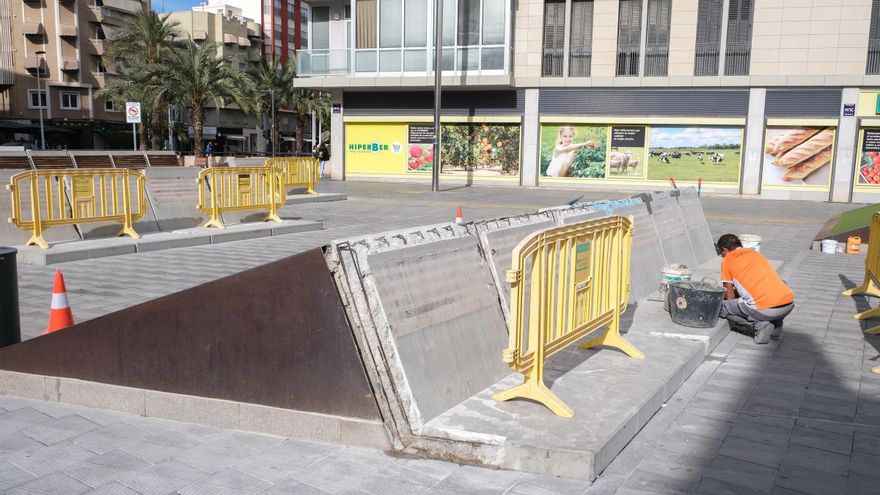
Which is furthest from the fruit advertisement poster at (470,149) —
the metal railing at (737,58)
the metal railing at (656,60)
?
the metal railing at (737,58)

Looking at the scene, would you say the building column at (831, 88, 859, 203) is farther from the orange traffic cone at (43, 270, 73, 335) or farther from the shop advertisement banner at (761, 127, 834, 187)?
the orange traffic cone at (43, 270, 73, 335)

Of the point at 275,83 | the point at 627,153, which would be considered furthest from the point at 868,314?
the point at 275,83

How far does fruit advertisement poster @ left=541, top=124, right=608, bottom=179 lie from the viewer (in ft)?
99.5

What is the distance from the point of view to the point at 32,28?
198 ft

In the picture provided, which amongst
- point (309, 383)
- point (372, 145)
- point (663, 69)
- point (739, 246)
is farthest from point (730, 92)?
point (309, 383)

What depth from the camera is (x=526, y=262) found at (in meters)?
4.35

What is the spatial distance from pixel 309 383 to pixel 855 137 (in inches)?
1094

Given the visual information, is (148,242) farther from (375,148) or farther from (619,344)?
(375,148)

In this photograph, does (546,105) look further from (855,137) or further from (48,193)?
(48,193)

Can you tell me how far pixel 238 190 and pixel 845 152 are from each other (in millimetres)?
22721

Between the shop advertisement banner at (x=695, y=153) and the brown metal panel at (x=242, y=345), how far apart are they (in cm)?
2709

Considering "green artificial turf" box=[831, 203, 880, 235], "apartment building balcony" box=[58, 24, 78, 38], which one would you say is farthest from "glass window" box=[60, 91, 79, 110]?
"green artificial turf" box=[831, 203, 880, 235]

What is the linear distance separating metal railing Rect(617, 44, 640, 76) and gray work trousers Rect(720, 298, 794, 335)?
948 inches

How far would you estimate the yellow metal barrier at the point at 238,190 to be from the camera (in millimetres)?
13586
